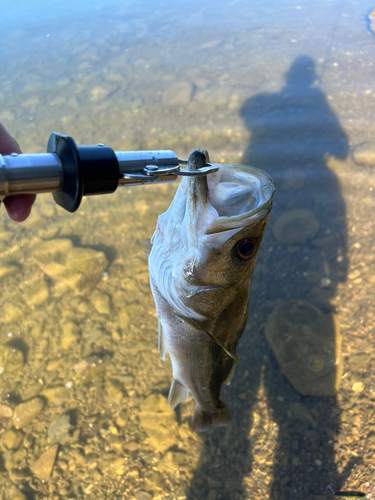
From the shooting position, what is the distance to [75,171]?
1294mm

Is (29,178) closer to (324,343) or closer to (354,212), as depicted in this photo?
(324,343)

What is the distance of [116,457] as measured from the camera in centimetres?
384

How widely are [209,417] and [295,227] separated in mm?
3494

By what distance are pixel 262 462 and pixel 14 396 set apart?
2.99 meters

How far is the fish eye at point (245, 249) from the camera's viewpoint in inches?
70.1

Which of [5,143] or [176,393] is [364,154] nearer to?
[176,393]

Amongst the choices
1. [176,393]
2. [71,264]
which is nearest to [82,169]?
[176,393]

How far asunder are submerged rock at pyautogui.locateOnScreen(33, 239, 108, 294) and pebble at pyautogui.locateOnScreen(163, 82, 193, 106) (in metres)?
4.42

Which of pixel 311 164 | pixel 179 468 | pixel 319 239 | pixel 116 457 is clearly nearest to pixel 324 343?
pixel 319 239

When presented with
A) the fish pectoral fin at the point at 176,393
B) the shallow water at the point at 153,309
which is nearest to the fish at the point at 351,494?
the shallow water at the point at 153,309

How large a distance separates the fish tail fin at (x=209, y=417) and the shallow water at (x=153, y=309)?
1.14 m

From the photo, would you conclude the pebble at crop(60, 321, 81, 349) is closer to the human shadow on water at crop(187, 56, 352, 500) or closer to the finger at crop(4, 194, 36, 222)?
the human shadow on water at crop(187, 56, 352, 500)

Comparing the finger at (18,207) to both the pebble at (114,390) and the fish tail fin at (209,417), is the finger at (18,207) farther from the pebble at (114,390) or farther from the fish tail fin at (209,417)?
Result: the pebble at (114,390)

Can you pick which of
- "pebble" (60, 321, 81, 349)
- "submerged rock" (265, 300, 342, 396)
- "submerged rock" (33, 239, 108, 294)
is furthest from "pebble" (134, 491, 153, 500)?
"submerged rock" (33, 239, 108, 294)
